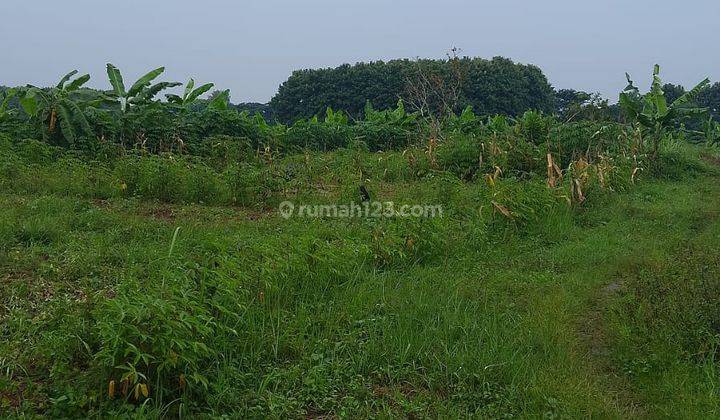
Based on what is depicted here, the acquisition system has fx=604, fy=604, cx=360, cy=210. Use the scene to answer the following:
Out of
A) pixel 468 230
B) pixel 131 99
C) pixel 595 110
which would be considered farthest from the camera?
pixel 595 110

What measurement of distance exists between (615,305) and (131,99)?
28.5ft

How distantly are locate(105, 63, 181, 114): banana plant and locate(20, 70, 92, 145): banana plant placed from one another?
3.11 ft

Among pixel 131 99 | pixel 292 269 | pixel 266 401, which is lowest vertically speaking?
pixel 266 401

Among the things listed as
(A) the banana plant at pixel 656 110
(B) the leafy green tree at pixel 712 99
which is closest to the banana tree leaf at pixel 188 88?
(A) the banana plant at pixel 656 110

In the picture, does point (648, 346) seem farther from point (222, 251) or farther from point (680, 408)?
point (222, 251)

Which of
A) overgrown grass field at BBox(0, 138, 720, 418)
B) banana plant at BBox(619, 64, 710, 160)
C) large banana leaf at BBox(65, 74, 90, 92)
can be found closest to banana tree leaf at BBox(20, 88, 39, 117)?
large banana leaf at BBox(65, 74, 90, 92)

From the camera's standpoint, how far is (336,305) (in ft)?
13.1

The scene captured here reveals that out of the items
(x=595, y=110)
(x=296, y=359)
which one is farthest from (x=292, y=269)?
(x=595, y=110)

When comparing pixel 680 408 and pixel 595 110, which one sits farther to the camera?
pixel 595 110

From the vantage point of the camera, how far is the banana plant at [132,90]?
401 inches

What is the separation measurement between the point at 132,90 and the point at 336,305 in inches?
303

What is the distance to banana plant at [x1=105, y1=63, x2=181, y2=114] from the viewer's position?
33.4 ft

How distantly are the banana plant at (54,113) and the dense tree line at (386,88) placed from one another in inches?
A: 919

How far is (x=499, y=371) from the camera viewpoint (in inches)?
127
